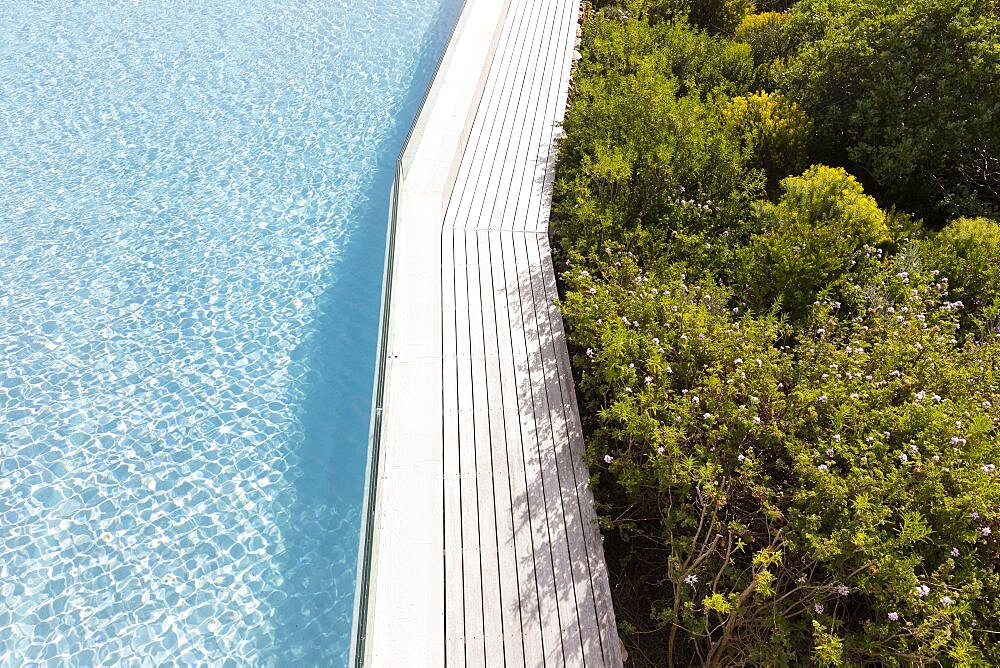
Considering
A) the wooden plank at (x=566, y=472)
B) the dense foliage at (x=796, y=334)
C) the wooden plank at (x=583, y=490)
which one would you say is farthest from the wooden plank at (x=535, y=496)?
the dense foliage at (x=796, y=334)

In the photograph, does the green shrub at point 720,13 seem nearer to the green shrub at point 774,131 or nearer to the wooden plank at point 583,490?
the green shrub at point 774,131

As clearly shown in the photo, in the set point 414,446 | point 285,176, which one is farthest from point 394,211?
point 414,446

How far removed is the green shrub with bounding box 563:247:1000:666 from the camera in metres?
3.25

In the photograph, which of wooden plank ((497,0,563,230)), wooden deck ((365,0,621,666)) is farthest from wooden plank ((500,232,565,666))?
wooden plank ((497,0,563,230))

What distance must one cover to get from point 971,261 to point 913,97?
5.89 feet

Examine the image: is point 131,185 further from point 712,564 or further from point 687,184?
point 712,564

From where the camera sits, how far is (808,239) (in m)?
5.11

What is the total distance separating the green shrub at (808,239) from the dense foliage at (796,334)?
0.02 m

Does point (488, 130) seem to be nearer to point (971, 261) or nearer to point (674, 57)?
point (674, 57)

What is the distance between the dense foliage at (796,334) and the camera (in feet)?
11.0

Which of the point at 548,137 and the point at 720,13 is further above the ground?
the point at 720,13

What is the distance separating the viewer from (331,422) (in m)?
5.08

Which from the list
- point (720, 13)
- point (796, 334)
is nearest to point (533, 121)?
point (720, 13)

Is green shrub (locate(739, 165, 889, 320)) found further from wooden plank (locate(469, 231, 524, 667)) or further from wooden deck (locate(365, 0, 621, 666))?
wooden plank (locate(469, 231, 524, 667))
